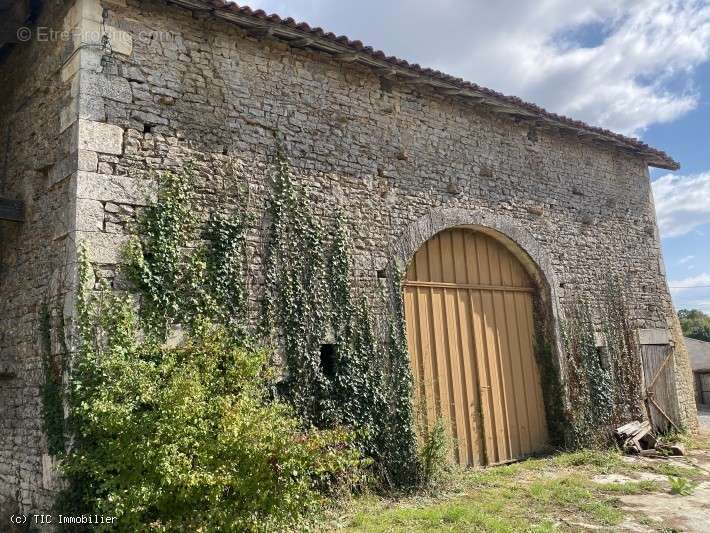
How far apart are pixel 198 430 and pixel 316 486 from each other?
74.1 inches

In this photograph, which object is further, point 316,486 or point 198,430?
point 316,486

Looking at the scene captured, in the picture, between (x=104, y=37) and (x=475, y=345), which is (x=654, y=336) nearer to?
(x=475, y=345)

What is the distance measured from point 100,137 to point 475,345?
17.4 ft

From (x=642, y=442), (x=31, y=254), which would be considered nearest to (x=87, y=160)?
(x=31, y=254)

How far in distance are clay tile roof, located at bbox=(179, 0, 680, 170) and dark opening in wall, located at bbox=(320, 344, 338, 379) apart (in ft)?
11.7

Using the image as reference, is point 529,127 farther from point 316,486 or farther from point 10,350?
point 10,350

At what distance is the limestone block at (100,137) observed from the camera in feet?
16.7

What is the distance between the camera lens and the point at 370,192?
690 cm

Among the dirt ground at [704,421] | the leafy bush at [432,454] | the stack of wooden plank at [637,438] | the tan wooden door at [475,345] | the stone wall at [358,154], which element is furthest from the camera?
the dirt ground at [704,421]

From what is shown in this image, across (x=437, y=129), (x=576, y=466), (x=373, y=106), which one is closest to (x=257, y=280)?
(x=373, y=106)

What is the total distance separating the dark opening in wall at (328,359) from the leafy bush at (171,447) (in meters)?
1.37

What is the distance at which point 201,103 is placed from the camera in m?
5.81

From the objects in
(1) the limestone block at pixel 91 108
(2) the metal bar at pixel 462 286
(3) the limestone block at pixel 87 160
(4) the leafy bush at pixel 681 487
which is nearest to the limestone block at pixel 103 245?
(3) the limestone block at pixel 87 160

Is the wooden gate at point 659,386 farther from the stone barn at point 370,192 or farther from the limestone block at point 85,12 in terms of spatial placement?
the limestone block at point 85,12
